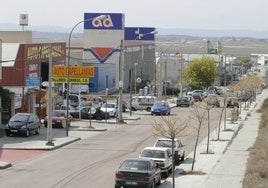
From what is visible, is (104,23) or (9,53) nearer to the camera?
(9,53)

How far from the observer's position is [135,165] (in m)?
24.1

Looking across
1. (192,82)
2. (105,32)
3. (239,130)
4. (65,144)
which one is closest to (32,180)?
(65,144)

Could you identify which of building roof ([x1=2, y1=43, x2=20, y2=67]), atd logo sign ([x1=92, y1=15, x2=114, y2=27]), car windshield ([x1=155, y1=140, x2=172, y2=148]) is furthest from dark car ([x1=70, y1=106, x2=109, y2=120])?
atd logo sign ([x1=92, y1=15, x2=114, y2=27])

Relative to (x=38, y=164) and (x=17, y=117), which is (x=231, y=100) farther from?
(x=38, y=164)

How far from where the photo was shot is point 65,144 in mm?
Result: 39438

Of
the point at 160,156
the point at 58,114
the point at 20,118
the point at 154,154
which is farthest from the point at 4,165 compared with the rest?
the point at 58,114

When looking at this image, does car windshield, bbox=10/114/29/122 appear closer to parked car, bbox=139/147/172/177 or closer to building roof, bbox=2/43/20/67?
building roof, bbox=2/43/20/67

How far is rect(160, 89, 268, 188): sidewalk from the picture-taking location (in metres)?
26.5

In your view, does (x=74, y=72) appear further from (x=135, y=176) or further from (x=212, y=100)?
(x=135, y=176)

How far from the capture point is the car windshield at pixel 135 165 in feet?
78.5

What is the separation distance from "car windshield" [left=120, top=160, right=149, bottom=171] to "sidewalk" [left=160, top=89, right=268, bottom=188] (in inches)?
78.1

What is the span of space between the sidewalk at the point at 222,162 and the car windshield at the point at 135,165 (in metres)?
1.98

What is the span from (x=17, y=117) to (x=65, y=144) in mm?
5098

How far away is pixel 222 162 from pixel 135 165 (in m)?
9.72
